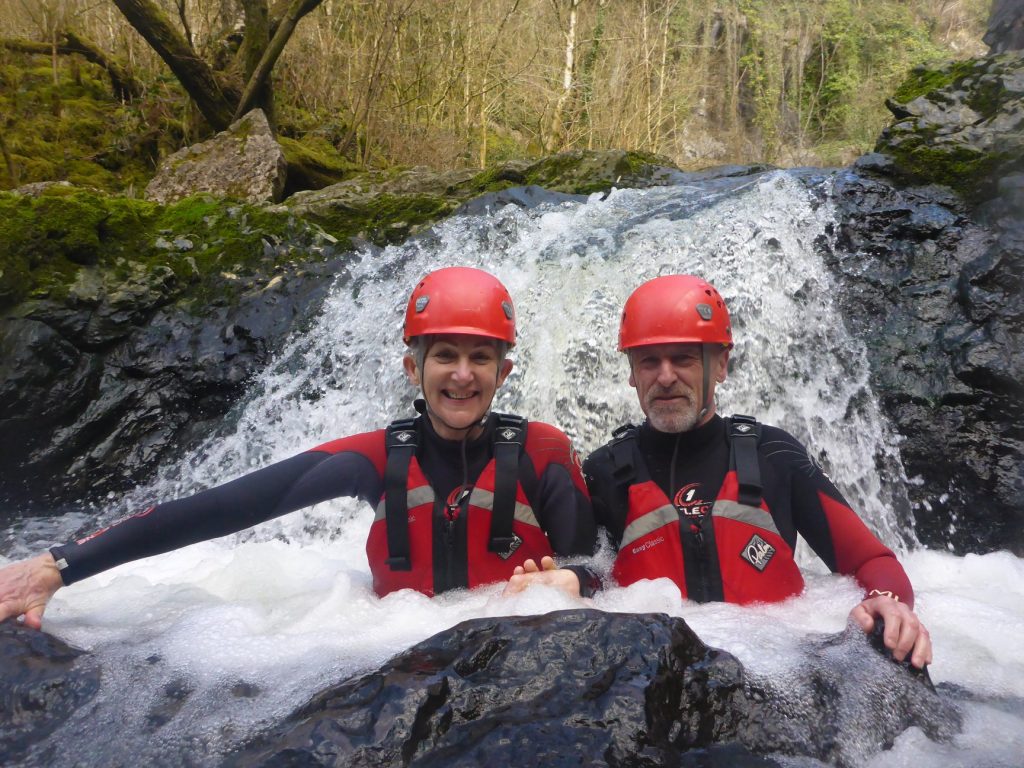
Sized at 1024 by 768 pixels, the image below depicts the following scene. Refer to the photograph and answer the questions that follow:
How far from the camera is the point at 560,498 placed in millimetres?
2355

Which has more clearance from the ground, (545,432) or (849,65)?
(849,65)

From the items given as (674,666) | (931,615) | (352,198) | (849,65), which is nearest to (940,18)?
(849,65)

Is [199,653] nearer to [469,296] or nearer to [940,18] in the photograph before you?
[469,296]

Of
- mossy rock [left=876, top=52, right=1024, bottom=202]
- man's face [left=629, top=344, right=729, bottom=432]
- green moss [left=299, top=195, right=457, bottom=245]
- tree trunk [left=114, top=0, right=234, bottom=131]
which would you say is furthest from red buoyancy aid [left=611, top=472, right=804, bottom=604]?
tree trunk [left=114, top=0, right=234, bottom=131]

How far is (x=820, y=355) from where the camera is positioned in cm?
463

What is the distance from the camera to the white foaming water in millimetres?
1752

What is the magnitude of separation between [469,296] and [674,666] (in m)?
1.33

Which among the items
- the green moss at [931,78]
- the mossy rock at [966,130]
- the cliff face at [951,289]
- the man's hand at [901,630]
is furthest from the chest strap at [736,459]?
the green moss at [931,78]

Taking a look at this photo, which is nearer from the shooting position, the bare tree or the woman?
the woman

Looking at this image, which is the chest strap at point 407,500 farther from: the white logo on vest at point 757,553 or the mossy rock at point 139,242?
the mossy rock at point 139,242

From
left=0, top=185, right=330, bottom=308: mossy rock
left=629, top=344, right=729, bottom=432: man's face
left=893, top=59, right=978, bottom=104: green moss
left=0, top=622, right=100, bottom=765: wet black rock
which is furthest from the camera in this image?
left=893, top=59, right=978, bottom=104: green moss

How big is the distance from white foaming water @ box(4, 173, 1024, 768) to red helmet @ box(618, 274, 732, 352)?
835mm

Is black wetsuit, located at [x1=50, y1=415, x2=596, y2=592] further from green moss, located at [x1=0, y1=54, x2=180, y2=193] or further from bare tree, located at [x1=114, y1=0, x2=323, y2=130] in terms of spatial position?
bare tree, located at [x1=114, y1=0, x2=323, y2=130]

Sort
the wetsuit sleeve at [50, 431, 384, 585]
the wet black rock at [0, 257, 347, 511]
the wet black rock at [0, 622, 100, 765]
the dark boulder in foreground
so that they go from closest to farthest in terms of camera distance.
A: 1. the dark boulder in foreground
2. the wet black rock at [0, 622, 100, 765]
3. the wetsuit sleeve at [50, 431, 384, 585]
4. the wet black rock at [0, 257, 347, 511]
